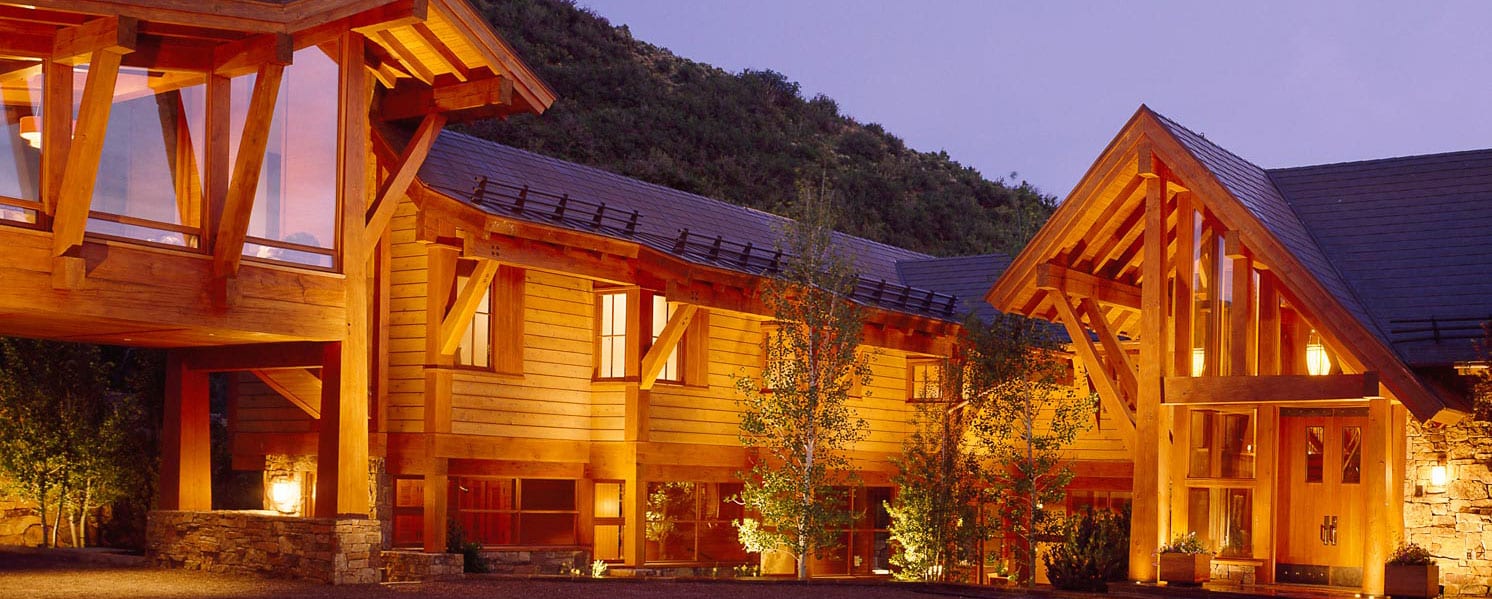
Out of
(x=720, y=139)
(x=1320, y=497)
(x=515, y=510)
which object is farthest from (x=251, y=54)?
(x=720, y=139)

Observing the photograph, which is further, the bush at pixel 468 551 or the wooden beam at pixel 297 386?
the wooden beam at pixel 297 386

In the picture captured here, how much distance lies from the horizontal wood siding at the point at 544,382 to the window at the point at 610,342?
0.19 metres

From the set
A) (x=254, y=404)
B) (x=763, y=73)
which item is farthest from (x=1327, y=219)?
(x=763, y=73)

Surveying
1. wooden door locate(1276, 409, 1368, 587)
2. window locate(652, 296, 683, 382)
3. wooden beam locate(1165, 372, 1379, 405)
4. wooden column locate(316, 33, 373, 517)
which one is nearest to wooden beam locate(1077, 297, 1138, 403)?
wooden beam locate(1165, 372, 1379, 405)

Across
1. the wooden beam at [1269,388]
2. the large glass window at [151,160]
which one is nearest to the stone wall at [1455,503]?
the wooden beam at [1269,388]

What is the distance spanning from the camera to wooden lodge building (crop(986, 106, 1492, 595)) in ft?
60.3

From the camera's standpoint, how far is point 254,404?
2255cm

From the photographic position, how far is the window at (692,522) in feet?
78.7

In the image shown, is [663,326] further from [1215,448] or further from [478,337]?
[1215,448]

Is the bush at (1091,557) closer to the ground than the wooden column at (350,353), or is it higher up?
closer to the ground

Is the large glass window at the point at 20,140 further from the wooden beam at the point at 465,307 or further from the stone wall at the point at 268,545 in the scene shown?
the wooden beam at the point at 465,307

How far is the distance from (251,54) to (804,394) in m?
8.70

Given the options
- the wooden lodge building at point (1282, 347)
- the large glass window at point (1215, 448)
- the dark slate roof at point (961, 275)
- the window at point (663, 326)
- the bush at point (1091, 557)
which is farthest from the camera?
the dark slate roof at point (961, 275)

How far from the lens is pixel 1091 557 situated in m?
19.4
